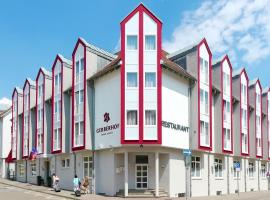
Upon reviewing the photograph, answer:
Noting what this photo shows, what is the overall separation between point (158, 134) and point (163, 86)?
162 inches

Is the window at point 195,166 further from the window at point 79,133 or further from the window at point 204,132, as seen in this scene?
the window at point 79,133

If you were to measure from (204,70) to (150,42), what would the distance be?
806cm

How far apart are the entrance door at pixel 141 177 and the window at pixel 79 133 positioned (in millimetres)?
6327

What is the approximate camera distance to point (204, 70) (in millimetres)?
39125

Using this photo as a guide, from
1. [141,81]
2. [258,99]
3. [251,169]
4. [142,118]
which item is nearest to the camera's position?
[142,118]

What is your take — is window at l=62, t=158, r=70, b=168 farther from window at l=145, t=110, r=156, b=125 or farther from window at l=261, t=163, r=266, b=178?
window at l=261, t=163, r=266, b=178

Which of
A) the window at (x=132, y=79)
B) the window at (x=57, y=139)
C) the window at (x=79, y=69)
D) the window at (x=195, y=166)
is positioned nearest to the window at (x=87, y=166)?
the window at (x=57, y=139)

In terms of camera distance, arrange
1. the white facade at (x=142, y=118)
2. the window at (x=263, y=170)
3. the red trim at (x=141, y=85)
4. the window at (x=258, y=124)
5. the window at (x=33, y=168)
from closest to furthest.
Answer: the red trim at (x=141, y=85), the white facade at (x=142, y=118), the window at (x=33, y=168), the window at (x=258, y=124), the window at (x=263, y=170)

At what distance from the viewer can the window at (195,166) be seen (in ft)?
125

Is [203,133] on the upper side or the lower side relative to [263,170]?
upper

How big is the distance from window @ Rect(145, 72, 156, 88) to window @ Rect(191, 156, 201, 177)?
9.45 m

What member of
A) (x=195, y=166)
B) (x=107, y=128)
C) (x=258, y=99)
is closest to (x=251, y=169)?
(x=258, y=99)

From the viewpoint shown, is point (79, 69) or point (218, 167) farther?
point (218, 167)

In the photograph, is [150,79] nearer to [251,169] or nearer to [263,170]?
[251,169]
